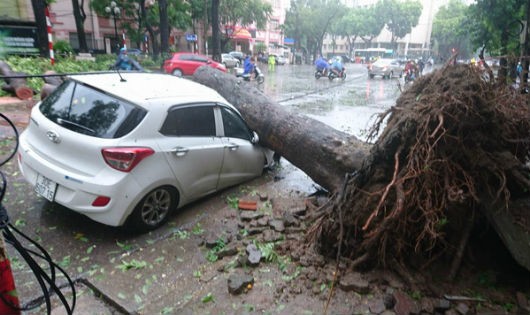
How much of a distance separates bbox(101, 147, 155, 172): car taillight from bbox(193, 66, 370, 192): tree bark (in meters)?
2.40

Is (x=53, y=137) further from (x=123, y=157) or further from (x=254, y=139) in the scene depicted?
(x=254, y=139)

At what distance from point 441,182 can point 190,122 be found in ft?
9.39

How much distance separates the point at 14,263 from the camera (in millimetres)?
3426

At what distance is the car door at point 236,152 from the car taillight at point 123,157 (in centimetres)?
148

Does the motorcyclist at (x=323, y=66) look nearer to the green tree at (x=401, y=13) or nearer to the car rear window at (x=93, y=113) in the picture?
the car rear window at (x=93, y=113)

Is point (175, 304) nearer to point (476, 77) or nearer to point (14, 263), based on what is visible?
point (14, 263)

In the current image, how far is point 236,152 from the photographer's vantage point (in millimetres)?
5246

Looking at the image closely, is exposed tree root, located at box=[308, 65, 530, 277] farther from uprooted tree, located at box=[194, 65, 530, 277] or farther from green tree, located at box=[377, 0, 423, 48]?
green tree, located at box=[377, 0, 423, 48]

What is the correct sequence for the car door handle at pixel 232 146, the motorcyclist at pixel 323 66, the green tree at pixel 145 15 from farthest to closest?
the green tree at pixel 145 15
the motorcyclist at pixel 323 66
the car door handle at pixel 232 146

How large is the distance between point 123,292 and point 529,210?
3.44 m

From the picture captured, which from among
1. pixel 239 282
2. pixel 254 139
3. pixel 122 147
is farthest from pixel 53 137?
pixel 254 139

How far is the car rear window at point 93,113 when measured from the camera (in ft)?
12.3

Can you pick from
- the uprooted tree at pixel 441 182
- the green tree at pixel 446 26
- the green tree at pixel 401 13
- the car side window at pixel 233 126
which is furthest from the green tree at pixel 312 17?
the uprooted tree at pixel 441 182

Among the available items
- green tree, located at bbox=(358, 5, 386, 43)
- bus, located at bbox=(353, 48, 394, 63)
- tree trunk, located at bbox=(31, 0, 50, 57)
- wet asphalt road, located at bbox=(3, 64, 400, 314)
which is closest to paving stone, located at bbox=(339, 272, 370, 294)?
wet asphalt road, located at bbox=(3, 64, 400, 314)
